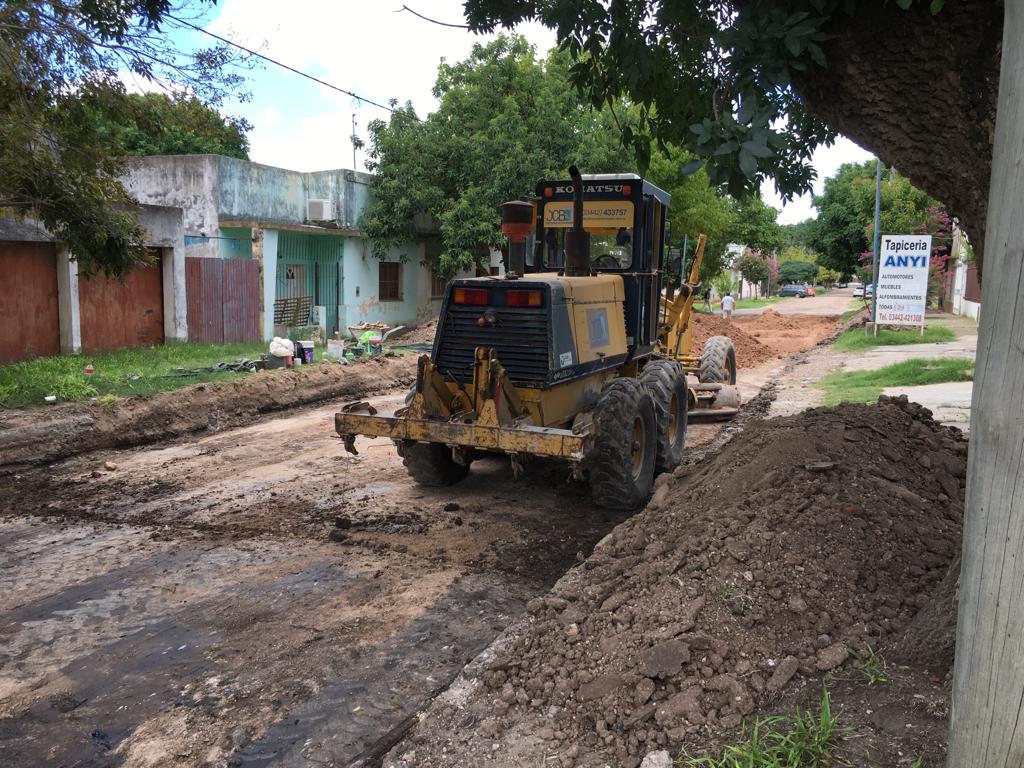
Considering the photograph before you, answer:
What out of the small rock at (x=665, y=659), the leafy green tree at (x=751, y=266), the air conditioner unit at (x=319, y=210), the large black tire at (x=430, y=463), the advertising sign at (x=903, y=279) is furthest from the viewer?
the leafy green tree at (x=751, y=266)

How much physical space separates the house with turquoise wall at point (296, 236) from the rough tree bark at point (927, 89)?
17348 mm

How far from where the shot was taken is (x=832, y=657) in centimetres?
331

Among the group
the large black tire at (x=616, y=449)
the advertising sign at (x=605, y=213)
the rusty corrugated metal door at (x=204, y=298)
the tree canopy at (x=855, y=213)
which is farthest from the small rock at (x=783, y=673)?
the tree canopy at (x=855, y=213)

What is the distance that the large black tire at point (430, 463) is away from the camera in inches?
297

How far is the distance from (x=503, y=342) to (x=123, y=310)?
11.7m

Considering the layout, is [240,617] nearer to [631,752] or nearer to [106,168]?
[631,752]

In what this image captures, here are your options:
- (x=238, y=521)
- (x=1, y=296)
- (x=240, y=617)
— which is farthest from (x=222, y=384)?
(x=240, y=617)

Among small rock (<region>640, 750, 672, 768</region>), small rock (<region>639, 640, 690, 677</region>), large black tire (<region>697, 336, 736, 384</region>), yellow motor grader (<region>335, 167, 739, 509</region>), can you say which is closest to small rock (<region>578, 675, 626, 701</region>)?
small rock (<region>639, 640, 690, 677</region>)

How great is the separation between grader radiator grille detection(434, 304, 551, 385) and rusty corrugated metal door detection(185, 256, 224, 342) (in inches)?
468

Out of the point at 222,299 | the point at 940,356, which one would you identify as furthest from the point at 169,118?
the point at 940,356

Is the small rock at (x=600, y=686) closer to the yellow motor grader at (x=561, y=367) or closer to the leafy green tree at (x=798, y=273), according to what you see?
the yellow motor grader at (x=561, y=367)

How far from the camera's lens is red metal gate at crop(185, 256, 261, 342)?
1752 cm

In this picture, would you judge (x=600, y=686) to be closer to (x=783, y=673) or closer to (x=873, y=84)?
(x=783, y=673)

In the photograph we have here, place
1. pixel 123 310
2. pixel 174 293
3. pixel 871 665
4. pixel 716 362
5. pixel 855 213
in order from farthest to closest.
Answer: pixel 855 213
pixel 174 293
pixel 123 310
pixel 716 362
pixel 871 665
